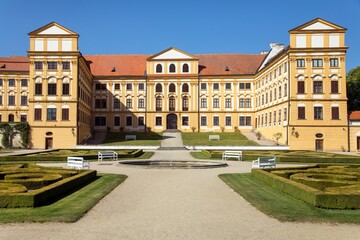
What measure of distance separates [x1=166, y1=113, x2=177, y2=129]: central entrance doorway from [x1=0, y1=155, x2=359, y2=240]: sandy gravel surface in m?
48.7

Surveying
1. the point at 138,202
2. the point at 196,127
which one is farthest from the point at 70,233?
the point at 196,127

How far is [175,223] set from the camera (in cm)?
890

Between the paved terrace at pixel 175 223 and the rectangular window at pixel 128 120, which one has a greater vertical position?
the rectangular window at pixel 128 120

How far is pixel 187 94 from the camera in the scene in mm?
61844

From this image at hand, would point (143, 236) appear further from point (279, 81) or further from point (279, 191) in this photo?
point (279, 81)

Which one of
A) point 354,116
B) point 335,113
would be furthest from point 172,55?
point 354,116

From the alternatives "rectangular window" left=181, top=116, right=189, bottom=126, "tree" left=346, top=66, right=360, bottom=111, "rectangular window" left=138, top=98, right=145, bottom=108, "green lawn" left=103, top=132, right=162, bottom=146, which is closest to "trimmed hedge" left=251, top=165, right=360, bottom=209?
"green lawn" left=103, top=132, right=162, bottom=146

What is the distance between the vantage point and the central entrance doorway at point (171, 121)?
2436 inches

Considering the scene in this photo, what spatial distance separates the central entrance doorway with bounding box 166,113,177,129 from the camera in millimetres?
61875

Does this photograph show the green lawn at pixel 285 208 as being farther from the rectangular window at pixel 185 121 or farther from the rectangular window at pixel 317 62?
the rectangular window at pixel 185 121

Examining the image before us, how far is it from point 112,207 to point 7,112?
5439 centimetres

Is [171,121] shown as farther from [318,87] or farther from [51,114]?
[318,87]

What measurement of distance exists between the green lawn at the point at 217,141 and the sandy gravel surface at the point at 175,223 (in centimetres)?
3464

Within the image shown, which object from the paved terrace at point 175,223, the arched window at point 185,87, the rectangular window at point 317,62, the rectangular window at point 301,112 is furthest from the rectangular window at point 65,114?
the paved terrace at point 175,223
